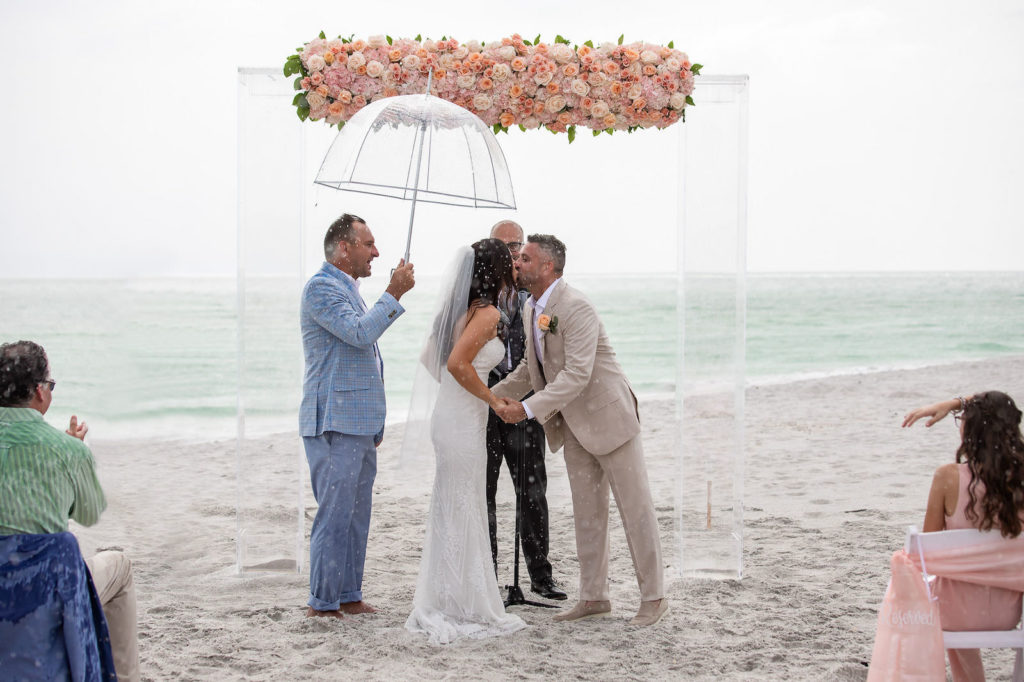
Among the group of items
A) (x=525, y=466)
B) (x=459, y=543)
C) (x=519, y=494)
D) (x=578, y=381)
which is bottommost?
(x=459, y=543)

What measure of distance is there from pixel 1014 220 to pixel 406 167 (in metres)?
39.3

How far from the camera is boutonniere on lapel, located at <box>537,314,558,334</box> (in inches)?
187

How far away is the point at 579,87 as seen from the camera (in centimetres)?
526

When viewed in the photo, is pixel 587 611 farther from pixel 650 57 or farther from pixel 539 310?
pixel 650 57

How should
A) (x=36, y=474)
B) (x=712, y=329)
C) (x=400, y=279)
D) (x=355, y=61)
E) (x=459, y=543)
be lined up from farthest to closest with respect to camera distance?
(x=712, y=329)
(x=355, y=61)
(x=400, y=279)
(x=459, y=543)
(x=36, y=474)

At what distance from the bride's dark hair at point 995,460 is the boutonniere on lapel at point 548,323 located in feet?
6.67

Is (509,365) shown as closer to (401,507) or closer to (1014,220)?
(401,507)

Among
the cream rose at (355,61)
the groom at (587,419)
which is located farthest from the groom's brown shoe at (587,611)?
the cream rose at (355,61)

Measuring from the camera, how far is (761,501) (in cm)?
807

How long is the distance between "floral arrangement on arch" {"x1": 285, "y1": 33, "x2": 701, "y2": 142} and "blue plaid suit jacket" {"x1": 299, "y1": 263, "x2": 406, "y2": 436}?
108 centimetres

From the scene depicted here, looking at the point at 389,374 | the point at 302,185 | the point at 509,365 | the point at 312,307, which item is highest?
the point at 302,185

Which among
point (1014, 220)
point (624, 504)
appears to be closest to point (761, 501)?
point (624, 504)

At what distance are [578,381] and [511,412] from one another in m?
0.37

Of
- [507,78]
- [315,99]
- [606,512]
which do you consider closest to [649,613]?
[606,512]
